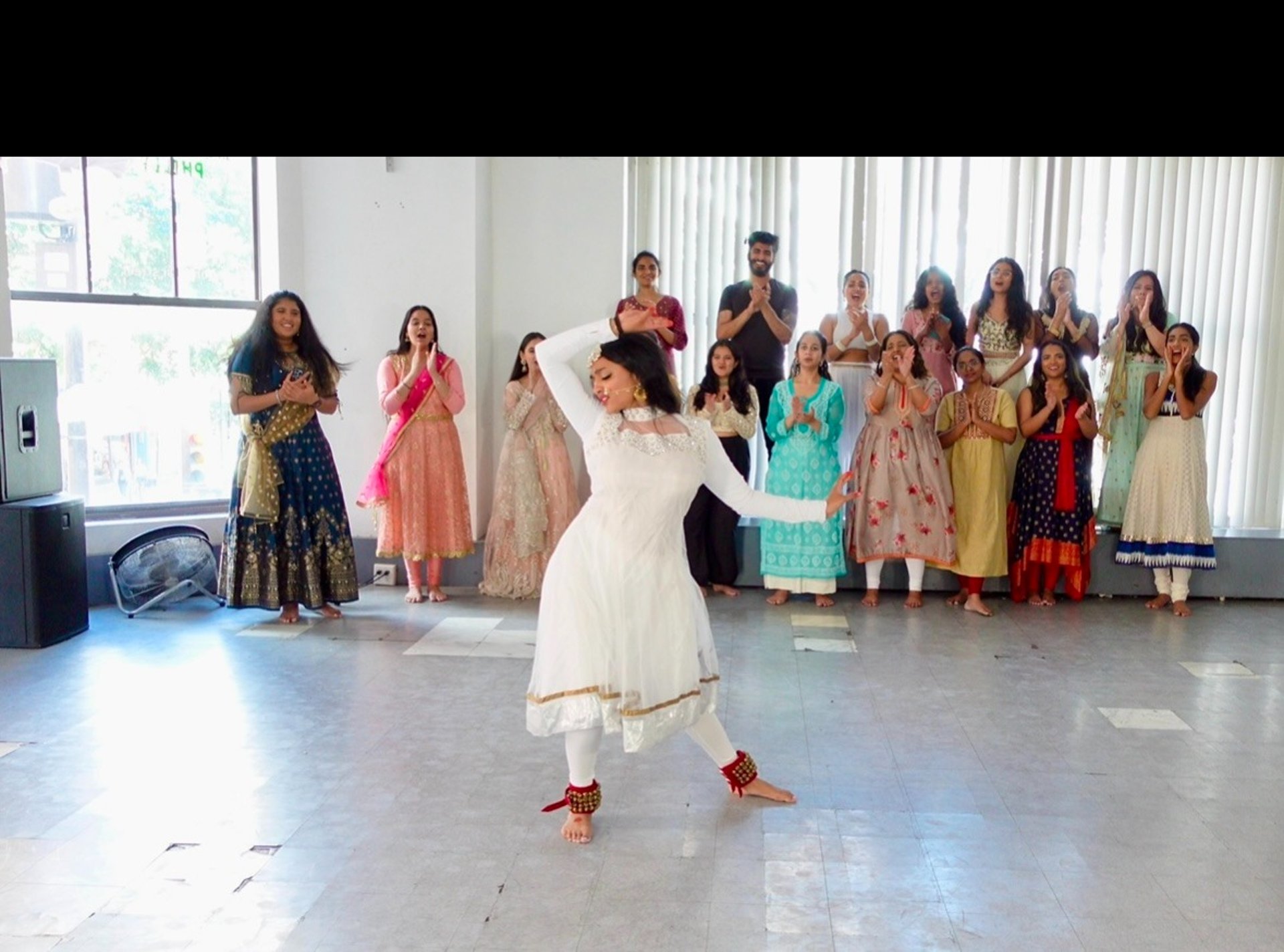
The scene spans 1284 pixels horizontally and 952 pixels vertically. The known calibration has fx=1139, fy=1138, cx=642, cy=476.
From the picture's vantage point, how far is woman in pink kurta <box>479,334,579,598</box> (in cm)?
579

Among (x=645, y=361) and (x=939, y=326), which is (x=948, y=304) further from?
(x=645, y=361)

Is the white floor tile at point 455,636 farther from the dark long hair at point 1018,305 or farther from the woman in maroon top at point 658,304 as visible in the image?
the dark long hair at point 1018,305

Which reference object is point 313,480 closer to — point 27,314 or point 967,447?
point 27,314

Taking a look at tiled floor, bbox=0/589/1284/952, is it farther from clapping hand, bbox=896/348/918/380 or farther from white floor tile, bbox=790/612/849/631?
clapping hand, bbox=896/348/918/380

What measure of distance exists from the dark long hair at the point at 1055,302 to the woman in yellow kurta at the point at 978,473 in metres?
0.62

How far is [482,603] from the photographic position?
5621mm

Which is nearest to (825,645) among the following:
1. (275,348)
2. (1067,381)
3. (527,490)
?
(527,490)

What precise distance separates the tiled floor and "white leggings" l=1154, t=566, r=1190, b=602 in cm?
84

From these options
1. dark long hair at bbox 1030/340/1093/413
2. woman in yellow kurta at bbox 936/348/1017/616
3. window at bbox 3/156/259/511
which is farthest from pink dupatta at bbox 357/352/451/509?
dark long hair at bbox 1030/340/1093/413

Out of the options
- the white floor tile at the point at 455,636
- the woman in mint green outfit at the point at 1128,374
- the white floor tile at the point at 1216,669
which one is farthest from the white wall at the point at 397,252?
the white floor tile at the point at 1216,669

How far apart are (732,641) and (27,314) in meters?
3.63

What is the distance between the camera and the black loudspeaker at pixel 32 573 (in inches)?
180
